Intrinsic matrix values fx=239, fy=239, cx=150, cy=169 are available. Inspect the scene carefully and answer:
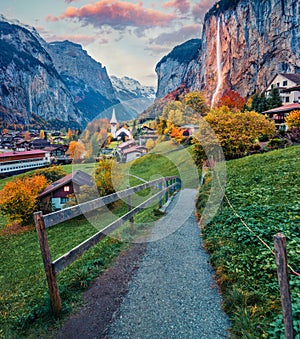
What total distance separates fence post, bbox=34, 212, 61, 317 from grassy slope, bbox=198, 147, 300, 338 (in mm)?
2530

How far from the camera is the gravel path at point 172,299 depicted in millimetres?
3248

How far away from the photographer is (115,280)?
4562 mm

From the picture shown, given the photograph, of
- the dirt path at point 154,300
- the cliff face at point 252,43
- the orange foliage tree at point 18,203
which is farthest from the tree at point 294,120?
the cliff face at point 252,43

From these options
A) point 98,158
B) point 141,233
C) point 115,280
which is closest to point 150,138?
point 98,158

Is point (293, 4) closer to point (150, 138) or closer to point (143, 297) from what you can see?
point (150, 138)

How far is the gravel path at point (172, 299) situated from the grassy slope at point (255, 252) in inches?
10.3

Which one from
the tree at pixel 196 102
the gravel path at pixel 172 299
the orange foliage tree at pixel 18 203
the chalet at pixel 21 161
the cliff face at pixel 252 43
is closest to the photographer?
the gravel path at pixel 172 299

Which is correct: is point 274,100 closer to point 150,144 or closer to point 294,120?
point 294,120

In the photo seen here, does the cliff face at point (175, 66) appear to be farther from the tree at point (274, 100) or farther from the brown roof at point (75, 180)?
the brown roof at point (75, 180)

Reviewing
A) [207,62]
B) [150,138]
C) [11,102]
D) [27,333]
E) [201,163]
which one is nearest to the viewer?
[27,333]

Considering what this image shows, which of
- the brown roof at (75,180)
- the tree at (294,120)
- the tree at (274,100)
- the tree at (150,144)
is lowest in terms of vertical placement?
the brown roof at (75,180)

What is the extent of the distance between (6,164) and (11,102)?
126317 millimetres

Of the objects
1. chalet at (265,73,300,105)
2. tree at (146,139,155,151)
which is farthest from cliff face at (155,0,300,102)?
tree at (146,139,155,151)

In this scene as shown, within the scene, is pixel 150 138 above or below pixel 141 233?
above
